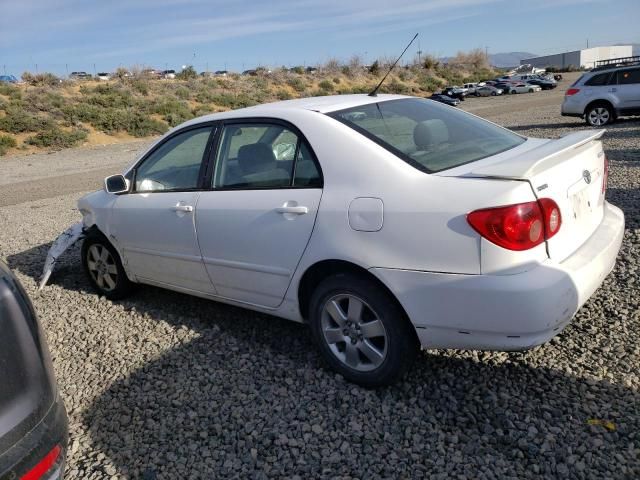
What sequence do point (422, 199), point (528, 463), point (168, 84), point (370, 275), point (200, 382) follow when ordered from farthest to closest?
point (168, 84), point (200, 382), point (370, 275), point (422, 199), point (528, 463)

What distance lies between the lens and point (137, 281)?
4676mm

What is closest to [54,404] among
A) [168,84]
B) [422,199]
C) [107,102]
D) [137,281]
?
[422,199]

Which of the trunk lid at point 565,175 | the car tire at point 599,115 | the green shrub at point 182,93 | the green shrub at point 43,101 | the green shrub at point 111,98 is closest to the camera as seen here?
the trunk lid at point 565,175

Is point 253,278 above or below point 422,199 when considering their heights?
below

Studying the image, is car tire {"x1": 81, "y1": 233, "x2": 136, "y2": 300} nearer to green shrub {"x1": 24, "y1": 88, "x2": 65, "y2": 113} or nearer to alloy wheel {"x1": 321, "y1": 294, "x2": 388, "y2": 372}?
alloy wheel {"x1": 321, "y1": 294, "x2": 388, "y2": 372}

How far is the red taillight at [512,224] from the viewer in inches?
99.7

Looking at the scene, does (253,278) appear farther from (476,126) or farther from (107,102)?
(107,102)

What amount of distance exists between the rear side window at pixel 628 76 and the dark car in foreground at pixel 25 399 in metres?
16.5

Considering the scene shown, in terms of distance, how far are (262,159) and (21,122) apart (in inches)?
1107

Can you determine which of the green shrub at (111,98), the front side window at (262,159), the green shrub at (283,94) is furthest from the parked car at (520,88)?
the front side window at (262,159)

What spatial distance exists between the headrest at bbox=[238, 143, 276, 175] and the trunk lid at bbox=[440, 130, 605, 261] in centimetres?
130

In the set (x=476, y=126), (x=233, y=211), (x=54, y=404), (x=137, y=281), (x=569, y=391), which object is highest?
(x=476, y=126)

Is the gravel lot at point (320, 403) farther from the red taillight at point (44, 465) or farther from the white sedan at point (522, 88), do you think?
the white sedan at point (522, 88)

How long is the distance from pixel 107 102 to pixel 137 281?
32.6m
